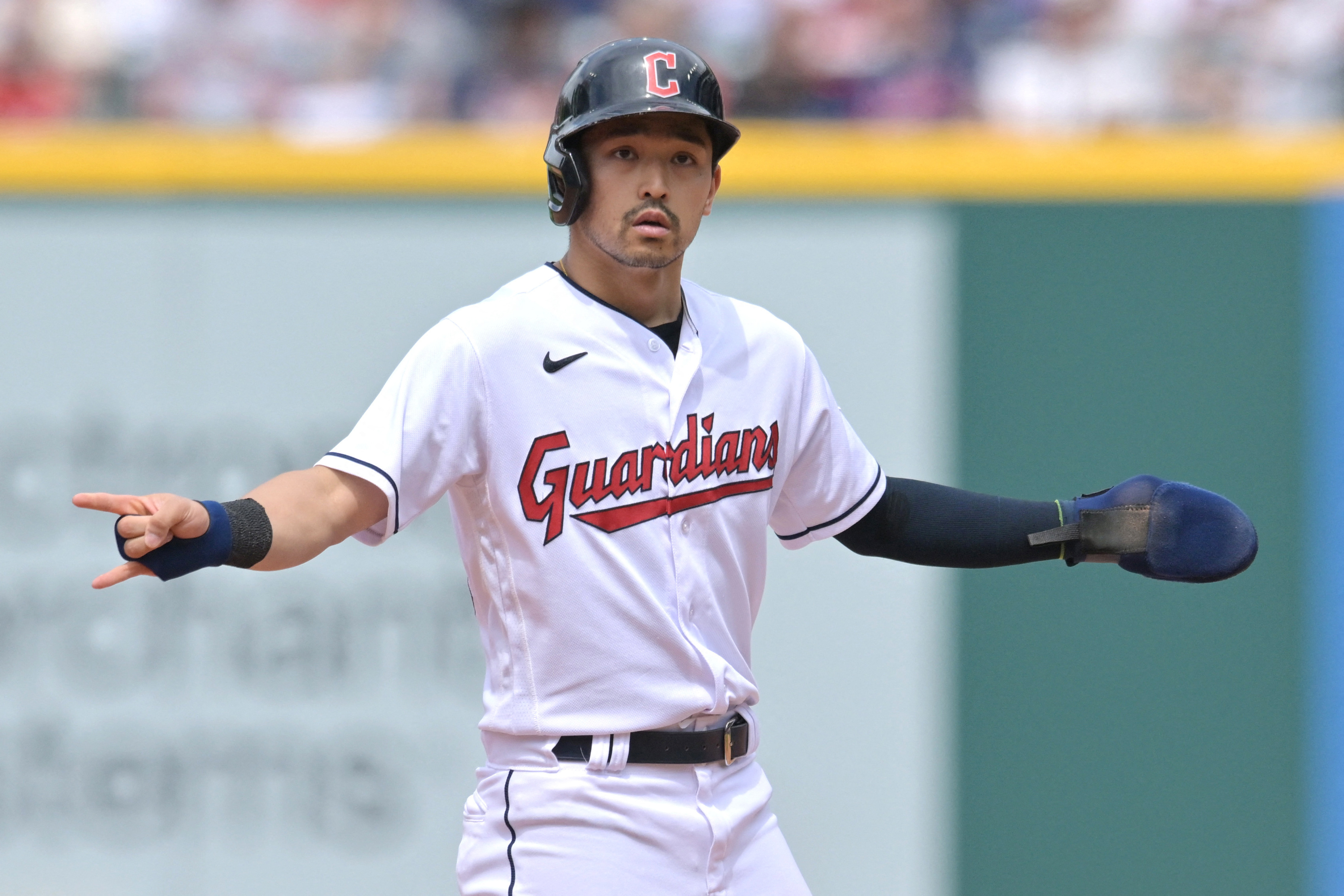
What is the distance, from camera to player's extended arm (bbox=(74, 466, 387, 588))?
2.15m

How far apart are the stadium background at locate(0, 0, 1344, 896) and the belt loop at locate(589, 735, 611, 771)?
7.96 feet

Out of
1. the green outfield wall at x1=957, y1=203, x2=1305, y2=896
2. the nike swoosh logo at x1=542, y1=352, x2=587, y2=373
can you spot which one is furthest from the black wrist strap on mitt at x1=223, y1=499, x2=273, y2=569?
the green outfield wall at x1=957, y1=203, x2=1305, y2=896

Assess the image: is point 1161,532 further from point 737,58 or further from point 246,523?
point 737,58

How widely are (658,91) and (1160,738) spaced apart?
315 centimetres

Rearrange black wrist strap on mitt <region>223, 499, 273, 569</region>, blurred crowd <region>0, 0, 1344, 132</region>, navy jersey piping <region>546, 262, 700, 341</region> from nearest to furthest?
black wrist strap on mitt <region>223, 499, 273, 569</region> < navy jersey piping <region>546, 262, 700, 341</region> < blurred crowd <region>0, 0, 1344, 132</region>

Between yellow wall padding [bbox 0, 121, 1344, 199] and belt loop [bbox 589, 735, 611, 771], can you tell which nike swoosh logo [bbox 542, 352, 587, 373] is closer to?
belt loop [bbox 589, 735, 611, 771]

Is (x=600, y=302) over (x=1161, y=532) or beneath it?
over

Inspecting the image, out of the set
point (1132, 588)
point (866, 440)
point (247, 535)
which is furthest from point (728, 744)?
point (1132, 588)

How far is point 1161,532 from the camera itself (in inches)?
110

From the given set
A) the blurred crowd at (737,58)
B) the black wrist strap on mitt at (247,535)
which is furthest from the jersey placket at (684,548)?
the blurred crowd at (737,58)

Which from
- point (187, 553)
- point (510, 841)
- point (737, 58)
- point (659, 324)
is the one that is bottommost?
point (510, 841)

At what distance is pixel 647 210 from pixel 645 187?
0.04 meters

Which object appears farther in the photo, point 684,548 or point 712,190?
point 712,190

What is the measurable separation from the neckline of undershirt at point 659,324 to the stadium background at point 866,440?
2295 millimetres
